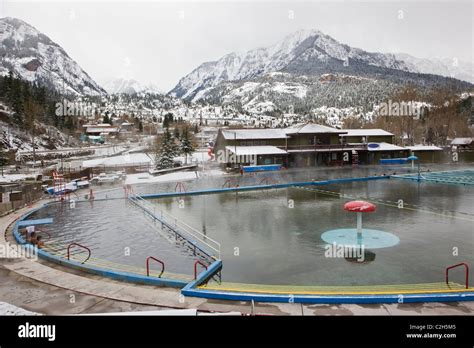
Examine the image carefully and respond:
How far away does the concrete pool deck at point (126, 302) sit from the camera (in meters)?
8.29

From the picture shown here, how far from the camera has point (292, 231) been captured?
17.7 metres

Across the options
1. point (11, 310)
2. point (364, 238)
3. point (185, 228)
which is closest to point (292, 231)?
point (364, 238)

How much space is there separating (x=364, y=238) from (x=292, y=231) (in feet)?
11.3

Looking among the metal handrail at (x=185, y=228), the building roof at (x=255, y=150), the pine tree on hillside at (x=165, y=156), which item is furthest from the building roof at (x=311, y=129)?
the metal handrail at (x=185, y=228)

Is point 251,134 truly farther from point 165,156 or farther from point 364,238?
point 364,238

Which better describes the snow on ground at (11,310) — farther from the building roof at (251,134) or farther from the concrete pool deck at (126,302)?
the building roof at (251,134)

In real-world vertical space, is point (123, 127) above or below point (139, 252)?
above

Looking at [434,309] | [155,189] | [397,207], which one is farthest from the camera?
[155,189]

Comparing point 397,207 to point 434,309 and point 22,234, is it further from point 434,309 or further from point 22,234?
point 22,234

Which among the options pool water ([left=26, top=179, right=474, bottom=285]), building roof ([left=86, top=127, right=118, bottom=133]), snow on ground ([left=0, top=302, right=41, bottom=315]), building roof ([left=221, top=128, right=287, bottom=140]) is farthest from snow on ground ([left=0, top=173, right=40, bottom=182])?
building roof ([left=86, top=127, right=118, bottom=133])

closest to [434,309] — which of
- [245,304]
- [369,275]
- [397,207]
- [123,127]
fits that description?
[369,275]

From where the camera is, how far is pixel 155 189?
32.8m
